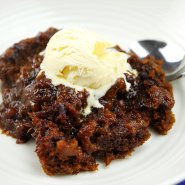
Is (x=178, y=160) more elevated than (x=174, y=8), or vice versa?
(x=174, y=8)

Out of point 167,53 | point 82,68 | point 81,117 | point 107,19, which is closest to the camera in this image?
point 81,117

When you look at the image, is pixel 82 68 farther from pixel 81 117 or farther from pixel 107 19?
pixel 107 19

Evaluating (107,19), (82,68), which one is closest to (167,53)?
(107,19)

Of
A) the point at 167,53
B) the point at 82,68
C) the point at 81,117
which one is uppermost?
the point at 82,68

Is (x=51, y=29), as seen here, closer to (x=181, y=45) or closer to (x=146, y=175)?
(x=181, y=45)

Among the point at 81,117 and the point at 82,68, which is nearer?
the point at 81,117

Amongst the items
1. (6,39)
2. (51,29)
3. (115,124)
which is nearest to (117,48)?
(51,29)

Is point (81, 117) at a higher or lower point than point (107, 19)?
lower
